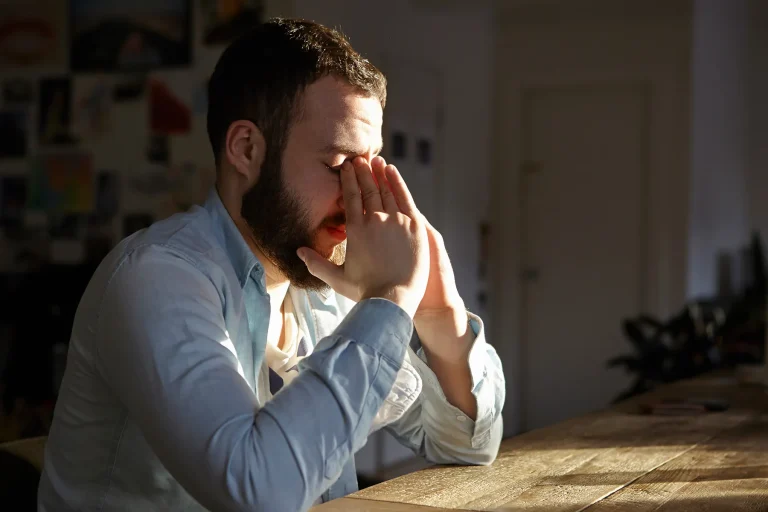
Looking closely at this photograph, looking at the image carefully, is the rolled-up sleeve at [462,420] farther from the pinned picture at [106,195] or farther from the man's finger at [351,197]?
the pinned picture at [106,195]

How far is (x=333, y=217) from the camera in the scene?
A: 53.9 inches

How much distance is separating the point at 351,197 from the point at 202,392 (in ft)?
1.30

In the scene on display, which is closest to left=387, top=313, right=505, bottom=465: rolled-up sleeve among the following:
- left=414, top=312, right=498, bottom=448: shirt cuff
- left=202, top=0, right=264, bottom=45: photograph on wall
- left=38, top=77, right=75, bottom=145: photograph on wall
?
left=414, top=312, right=498, bottom=448: shirt cuff

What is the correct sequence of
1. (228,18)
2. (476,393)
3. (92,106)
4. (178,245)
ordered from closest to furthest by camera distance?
Result: (178,245) < (476,393) < (228,18) < (92,106)

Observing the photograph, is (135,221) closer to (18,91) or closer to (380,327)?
(18,91)

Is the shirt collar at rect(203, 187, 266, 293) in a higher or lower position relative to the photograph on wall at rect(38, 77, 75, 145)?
lower

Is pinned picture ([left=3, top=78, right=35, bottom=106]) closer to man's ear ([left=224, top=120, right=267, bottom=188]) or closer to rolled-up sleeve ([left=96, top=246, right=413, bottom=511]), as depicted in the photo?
man's ear ([left=224, top=120, right=267, bottom=188])

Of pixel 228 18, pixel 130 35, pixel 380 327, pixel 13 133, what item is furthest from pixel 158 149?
pixel 380 327

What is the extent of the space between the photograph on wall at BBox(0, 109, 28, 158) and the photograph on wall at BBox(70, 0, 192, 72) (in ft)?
1.37

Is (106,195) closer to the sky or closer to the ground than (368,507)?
closer to the sky

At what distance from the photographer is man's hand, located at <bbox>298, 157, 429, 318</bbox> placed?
46.9 inches

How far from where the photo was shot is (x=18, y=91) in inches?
176

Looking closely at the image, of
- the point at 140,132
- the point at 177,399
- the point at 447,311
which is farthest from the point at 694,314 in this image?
the point at 177,399

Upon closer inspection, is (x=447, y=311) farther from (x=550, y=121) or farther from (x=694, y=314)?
(x=550, y=121)
